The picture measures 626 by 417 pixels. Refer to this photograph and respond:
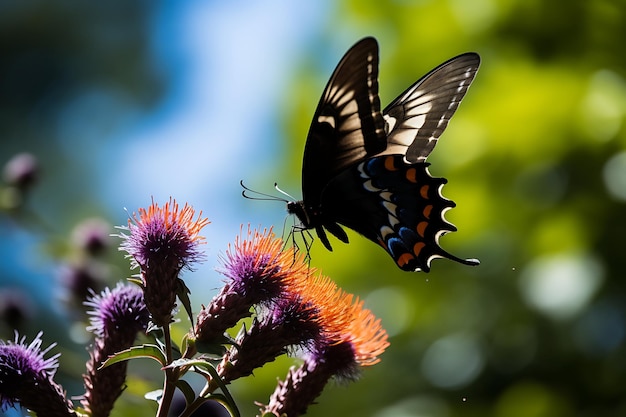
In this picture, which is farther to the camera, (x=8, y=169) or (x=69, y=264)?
(x=8, y=169)

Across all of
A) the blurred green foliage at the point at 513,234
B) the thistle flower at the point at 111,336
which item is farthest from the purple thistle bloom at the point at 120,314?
the blurred green foliage at the point at 513,234

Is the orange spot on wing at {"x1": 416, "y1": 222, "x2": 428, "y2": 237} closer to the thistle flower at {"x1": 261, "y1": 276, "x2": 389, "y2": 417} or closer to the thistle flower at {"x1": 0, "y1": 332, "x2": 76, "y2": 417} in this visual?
the thistle flower at {"x1": 261, "y1": 276, "x2": 389, "y2": 417}

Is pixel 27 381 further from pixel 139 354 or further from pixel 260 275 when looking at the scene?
pixel 260 275

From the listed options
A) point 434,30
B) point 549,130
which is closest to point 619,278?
point 549,130

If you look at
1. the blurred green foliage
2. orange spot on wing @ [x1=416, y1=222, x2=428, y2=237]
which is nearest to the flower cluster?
orange spot on wing @ [x1=416, y1=222, x2=428, y2=237]

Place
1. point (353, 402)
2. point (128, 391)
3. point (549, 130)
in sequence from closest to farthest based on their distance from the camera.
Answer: point (128, 391) < point (549, 130) < point (353, 402)

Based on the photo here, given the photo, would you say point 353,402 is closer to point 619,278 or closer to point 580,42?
point 619,278
